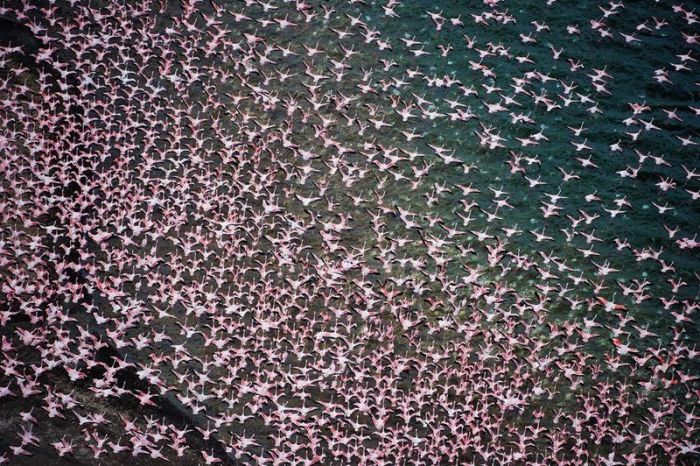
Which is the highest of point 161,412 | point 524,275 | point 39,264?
point 524,275

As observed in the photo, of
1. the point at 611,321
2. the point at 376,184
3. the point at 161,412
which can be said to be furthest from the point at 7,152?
the point at 611,321

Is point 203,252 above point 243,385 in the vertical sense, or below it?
above

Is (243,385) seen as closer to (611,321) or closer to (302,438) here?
(302,438)

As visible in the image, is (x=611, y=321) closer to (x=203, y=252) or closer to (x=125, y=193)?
(x=203, y=252)

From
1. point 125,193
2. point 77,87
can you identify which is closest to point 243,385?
point 125,193

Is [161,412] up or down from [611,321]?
down

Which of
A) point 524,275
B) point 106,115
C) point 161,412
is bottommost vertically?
point 161,412
